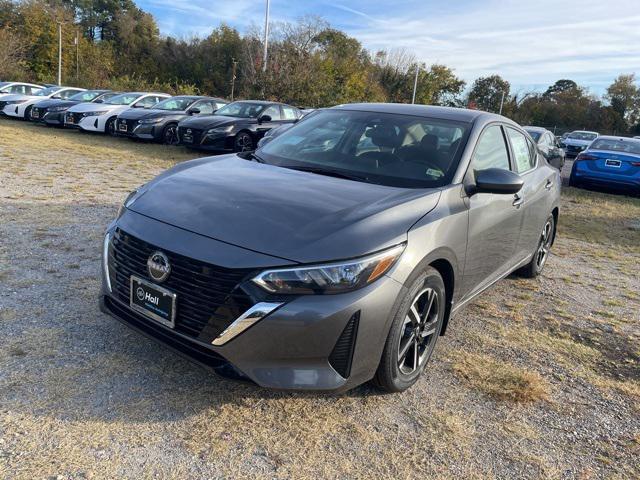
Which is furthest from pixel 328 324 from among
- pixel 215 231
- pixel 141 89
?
pixel 141 89

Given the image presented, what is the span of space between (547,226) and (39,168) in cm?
817

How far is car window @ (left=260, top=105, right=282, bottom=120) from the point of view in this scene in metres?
13.4

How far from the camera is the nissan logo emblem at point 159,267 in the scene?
2.53 m

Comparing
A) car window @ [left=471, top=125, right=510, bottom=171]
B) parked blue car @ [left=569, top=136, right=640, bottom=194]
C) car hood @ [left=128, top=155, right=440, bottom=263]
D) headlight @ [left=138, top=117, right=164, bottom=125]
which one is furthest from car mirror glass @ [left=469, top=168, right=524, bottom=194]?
headlight @ [left=138, top=117, right=164, bottom=125]

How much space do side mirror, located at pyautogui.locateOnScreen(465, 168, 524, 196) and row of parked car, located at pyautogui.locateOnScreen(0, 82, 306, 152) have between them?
9.52 metres

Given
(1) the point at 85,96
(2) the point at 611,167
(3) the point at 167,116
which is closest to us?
(2) the point at 611,167

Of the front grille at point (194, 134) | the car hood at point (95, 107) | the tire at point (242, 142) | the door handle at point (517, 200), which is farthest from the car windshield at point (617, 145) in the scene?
the car hood at point (95, 107)

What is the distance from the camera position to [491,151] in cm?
391

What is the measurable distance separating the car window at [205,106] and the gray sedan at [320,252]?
11.9 meters

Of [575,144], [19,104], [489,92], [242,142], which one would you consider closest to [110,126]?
[242,142]

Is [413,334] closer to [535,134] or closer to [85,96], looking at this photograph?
[535,134]

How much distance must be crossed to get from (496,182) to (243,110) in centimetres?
1082

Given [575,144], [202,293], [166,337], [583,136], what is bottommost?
[166,337]

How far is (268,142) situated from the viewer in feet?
13.9
